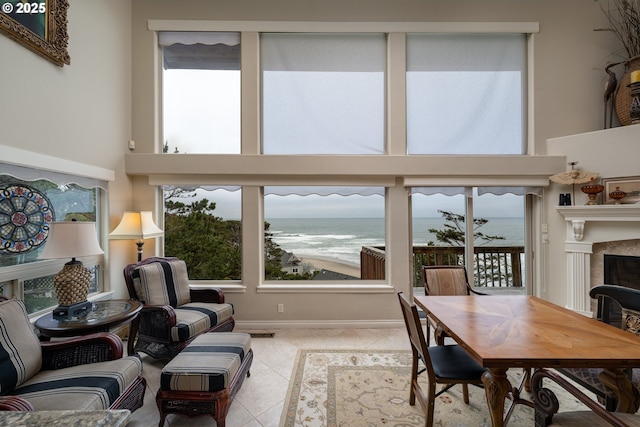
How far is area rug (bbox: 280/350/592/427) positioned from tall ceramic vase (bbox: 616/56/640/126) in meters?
3.20

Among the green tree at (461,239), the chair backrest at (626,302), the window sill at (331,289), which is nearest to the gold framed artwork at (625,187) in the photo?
the green tree at (461,239)

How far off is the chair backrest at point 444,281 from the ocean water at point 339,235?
0.83 meters

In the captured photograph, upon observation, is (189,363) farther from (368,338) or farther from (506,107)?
(506,107)

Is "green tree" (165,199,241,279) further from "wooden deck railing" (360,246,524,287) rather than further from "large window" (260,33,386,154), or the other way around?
"wooden deck railing" (360,246,524,287)

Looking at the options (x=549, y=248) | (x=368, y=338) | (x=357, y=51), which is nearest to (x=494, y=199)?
(x=549, y=248)

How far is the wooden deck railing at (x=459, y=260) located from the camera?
358 centimetres

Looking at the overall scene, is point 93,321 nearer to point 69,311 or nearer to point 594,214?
point 69,311

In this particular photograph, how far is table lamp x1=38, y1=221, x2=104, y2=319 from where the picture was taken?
1933mm

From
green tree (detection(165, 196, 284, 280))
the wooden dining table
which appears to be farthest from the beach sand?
the wooden dining table

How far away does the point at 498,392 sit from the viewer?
4.78 ft

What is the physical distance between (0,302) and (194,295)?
1567mm

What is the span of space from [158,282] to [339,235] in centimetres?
213

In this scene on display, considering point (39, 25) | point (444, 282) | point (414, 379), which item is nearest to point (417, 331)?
point (414, 379)

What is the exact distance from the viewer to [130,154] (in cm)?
326
